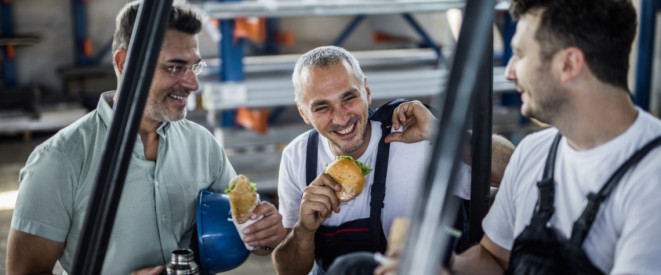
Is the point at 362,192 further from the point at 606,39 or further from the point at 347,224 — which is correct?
the point at 606,39

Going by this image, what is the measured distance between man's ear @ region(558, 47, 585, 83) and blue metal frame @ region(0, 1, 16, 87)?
413 inches

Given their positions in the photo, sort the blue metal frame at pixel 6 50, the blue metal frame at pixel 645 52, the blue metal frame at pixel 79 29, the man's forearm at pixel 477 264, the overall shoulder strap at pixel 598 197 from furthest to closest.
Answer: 1. the blue metal frame at pixel 79 29
2. the blue metal frame at pixel 6 50
3. the blue metal frame at pixel 645 52
4. the man's forearm at pixel 477 264
5. the overall shoulder strap at pixel 598 197

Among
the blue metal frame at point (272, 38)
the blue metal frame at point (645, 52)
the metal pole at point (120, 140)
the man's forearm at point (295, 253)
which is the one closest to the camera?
the metal pole at point (120, 140)

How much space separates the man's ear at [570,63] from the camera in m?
1.52

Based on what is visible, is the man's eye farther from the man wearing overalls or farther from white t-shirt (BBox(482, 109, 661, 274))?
white t-shirt (BBox(482, 109, 661, 274))

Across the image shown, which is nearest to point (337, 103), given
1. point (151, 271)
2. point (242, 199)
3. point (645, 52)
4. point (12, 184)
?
point (242, 199)

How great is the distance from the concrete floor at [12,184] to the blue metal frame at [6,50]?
1460 millimetres

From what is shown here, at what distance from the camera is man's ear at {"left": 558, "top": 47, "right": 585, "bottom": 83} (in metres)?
1.52

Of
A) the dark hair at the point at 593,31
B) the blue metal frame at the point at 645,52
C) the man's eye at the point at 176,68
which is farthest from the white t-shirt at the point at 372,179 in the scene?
the blue metal frame at the point at 645,52

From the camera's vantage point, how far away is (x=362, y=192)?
241 cm

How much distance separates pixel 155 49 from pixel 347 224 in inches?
47.5

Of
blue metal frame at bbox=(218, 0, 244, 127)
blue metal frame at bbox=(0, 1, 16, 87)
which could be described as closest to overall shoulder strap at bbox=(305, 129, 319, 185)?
blue metal frame at bbox=(218, 0, 244, 127)

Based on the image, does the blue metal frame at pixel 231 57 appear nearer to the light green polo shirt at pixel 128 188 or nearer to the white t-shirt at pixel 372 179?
the light green polo shirt at pixel 128 188

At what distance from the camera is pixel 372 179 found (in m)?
2.45
